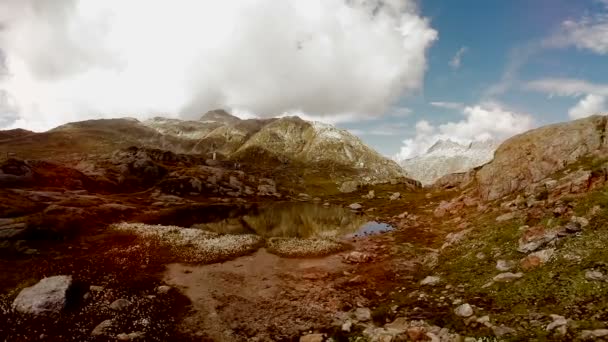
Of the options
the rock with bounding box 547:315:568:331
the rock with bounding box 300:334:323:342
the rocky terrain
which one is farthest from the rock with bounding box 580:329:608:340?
the rock with bounding box 300:334:323:342

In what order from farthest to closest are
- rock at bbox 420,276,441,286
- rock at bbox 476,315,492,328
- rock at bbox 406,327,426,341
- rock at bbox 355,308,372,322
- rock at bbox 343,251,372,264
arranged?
rock at bbox 343,251,372,264 < rock at bbox 420,276,441,286 < rock at bbox 355,308,372,322 < rock at bbox 406,327,426,341 < rock at bbox 476,315,492,328

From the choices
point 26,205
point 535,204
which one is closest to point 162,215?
point 26,205

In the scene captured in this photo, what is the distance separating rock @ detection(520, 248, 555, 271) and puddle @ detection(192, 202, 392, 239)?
50.6 meters

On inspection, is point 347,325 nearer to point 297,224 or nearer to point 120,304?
point 120,304

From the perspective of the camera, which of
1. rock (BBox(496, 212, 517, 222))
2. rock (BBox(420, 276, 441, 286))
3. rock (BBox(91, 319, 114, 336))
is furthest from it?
rock (BBox(496, 212, 517, 222))

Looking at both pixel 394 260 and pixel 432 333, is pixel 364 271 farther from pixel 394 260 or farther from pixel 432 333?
pixel 432 333

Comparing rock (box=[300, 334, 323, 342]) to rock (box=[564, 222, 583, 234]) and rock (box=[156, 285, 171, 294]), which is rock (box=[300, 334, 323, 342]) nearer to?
rock (box=[156, 285, 171, 294])

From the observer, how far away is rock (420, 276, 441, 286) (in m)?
39.6

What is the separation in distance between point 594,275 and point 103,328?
37.7 meters

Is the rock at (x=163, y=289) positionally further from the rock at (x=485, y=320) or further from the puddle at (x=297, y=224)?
the puddle at (x=297, y=224)

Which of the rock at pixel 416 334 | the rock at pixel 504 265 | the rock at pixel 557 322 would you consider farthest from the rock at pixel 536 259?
the rock at pixel 416 334

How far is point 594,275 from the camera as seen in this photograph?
92.9ft

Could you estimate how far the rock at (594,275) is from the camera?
91.8 feet

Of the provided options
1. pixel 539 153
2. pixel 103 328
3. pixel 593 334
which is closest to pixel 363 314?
pixel 593 334
